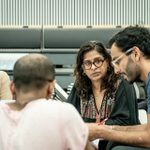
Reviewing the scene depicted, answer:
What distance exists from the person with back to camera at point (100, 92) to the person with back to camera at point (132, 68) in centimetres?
22

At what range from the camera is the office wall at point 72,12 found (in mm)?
7566

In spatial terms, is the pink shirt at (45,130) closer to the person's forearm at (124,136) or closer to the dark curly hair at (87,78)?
the person's forearm at (124,136)

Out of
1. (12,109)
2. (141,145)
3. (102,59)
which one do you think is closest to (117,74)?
(102,59)

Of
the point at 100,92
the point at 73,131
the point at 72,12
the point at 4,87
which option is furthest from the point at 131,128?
the point at 72,12

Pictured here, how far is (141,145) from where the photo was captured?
170cm

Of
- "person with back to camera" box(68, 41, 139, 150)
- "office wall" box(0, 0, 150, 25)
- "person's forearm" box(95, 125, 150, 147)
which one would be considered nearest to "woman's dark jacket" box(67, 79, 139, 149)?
"person with back to camera" box(68, 41, 139, 150)

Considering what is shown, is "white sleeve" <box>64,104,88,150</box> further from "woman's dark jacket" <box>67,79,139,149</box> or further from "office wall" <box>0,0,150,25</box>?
"office wall" <box>0,0,150,25</box>

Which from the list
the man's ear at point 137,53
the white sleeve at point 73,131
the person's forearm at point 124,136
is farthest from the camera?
the man's ear at point 137,53

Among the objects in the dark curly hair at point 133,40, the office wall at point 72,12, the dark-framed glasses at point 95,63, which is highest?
the office wall at point 72,12

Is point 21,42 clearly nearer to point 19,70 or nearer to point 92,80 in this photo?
point 92,80

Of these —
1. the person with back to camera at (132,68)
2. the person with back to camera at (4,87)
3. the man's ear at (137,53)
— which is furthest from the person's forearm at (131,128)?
the person with back to camera at (4,87)

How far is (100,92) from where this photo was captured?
226cm

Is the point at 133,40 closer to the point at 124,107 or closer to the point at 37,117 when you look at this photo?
the point at 124,107

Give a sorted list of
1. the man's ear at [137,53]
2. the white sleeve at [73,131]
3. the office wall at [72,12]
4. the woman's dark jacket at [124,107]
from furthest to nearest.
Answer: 1. the office wall at [72,12]
2. the woman's dark jacket at [124,107]
3. the man's ear at [137,53]
4. the white sleeve at [73,131]
